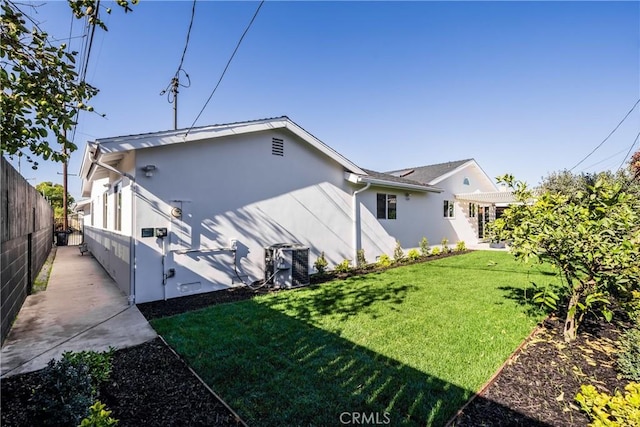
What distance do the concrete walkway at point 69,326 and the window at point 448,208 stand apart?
49.7ft

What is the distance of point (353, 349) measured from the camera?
4.07 m

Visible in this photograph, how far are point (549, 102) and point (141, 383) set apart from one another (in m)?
16.1

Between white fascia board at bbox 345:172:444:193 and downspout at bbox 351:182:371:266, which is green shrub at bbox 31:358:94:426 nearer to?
downspout at bbox 351:182:371:266

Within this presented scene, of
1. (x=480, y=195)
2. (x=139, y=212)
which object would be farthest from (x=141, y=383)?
(x=480, y=195)

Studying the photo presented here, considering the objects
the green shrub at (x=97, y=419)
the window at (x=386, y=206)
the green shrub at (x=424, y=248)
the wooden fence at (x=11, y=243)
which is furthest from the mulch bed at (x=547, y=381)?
the green shrub at (x=424, y=248)

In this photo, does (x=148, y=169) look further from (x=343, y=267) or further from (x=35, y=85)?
(x=343, y=267)

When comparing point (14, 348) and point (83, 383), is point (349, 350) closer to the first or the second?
point (83, 383)

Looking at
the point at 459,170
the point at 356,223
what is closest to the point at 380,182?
the point at 356,223

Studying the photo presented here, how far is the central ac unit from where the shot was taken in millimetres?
7641

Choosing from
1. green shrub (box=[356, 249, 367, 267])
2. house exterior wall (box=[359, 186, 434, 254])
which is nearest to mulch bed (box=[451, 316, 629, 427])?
green shrub (box=[356, 249, 367, 267])

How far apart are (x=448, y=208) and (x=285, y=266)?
40.1ft

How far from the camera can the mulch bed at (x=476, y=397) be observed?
2691mm

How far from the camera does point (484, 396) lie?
119 inches

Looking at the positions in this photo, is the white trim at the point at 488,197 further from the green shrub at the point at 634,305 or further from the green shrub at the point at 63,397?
the green shrub at the point at 63,397
